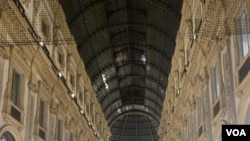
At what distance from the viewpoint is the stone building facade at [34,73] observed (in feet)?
76.8

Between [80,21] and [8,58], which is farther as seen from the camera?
[80,21]

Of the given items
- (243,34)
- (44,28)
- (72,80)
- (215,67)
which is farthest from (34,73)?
(72,80)

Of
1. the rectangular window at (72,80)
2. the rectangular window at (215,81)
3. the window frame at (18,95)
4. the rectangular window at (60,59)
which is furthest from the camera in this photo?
the rectangular window at (72,80)

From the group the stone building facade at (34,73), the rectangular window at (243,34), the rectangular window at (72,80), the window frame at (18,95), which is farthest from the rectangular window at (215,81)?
the rectangular window at (72,80)

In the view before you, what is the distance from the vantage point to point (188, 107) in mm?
39656

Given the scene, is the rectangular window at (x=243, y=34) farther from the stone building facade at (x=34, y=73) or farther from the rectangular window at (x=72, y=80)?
the rectangular window at (x=72, y=80)

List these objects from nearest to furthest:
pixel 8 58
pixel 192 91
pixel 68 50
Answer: pixel 8 58 < pixel 192 91 < pixel 68 50

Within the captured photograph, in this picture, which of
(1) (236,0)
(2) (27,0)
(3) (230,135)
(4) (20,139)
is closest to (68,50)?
(2) (27,0)

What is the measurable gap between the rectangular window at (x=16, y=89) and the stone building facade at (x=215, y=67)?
1094cm

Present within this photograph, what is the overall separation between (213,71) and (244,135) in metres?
19.0

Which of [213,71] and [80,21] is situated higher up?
[80,21]

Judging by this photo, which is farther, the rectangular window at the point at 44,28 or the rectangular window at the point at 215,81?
the rectangular window at the point at 44,28

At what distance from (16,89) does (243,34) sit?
13078 millimetres

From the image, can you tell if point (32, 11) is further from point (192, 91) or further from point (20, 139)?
point (192, 91)
